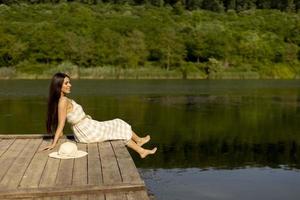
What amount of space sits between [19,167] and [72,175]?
110cm

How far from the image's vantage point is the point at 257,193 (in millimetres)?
11648

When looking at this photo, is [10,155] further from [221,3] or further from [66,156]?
[221,3]

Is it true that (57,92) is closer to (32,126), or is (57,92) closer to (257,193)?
(257,193)

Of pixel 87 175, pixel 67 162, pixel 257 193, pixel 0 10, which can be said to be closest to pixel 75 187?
pixel 87 175

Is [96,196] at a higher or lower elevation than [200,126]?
higher

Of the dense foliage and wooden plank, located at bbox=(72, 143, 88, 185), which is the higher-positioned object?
the dense foliage

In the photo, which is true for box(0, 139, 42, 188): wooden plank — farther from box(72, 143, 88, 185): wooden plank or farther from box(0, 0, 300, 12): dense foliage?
box(0, 0, 300, 12): dense foliage

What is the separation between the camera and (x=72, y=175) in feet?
27.4

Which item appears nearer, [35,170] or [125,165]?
[35,170]

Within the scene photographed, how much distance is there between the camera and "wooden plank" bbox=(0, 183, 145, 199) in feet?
24.2

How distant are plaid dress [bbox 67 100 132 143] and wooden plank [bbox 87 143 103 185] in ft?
0.82

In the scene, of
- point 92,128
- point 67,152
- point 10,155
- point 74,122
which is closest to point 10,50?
point 74,122

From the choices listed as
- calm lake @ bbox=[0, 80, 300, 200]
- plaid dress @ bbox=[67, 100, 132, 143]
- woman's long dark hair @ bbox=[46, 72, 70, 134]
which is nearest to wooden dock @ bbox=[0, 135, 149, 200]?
plaid dress @ bbox=[67, 100, 132, 143]

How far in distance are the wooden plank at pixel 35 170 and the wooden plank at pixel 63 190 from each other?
34 centimetres
